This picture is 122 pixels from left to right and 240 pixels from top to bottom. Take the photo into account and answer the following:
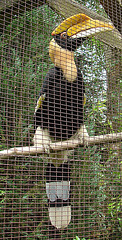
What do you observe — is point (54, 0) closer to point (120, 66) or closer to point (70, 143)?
point (120, 66)

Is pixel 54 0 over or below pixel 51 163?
over

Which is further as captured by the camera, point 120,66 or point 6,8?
point 120,66

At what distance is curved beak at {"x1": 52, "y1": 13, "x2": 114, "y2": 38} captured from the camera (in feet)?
3.85

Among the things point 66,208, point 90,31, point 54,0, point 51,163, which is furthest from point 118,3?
point 66,208

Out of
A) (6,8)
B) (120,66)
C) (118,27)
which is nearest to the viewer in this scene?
(6,8)

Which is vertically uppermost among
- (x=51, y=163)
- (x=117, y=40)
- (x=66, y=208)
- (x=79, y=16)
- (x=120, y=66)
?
(x=79, y=16)

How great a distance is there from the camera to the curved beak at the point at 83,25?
1.17 metres

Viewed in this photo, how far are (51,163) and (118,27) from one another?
3.11ft

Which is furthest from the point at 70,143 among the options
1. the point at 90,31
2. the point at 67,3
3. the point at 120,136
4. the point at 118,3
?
the point at 118,3

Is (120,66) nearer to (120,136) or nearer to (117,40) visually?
(117,40)

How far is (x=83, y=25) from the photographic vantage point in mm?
1203

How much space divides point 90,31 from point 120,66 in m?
0.40

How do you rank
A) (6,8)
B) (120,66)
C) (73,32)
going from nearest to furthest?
(6,8), (73,32), (120,66)

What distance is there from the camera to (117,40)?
1335mm
